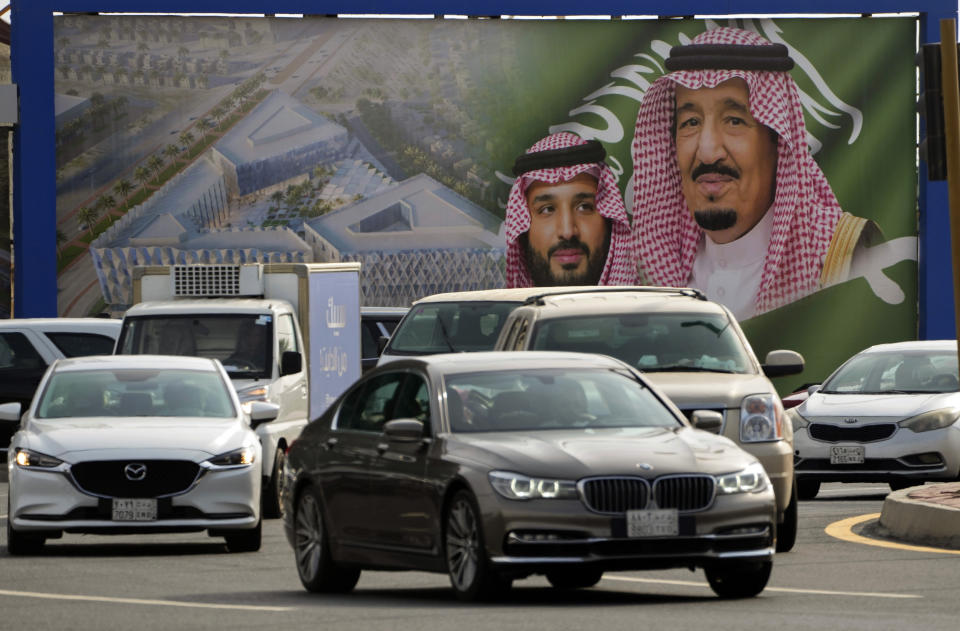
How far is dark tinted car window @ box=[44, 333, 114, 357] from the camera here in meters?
27.7

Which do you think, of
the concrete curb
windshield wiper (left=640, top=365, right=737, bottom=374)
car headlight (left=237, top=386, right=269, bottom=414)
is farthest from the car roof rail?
car headlight (left=237, top=386, right=269, bottom=414)

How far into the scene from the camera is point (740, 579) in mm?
12734

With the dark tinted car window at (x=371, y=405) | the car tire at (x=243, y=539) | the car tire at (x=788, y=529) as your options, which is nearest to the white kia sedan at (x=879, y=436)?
the car tire at (x=788, y=529)

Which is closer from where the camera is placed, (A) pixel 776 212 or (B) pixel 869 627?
(B) pixel 869 627

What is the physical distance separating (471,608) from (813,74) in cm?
2849

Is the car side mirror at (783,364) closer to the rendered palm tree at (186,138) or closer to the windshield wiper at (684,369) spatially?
the windshield wiper at (684,369)

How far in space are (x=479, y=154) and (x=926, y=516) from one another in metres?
23.1

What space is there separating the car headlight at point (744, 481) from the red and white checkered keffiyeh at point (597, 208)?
1034 inches

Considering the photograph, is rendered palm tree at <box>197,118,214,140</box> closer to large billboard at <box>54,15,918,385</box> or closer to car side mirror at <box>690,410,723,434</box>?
large billboard at <box>54,15,918,385</box>

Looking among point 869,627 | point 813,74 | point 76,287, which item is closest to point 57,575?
point 869,627

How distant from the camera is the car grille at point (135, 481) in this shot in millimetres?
16484

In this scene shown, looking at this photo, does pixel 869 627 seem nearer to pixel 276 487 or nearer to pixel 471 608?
pixel 471 608

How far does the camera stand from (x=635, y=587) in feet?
44.9

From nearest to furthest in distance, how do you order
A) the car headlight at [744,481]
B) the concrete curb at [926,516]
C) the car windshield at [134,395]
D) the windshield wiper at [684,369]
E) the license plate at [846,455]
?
the car headlight at [744,481]
the concrete curb at [926,516]
the windshield wiper at [684,369]
the car windshield at [134,395]
the license plate at [846,455]
